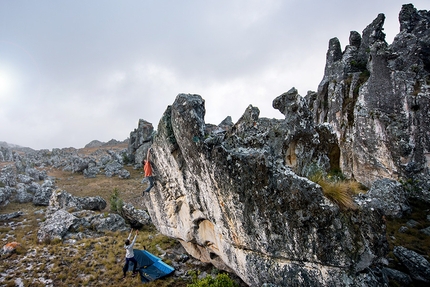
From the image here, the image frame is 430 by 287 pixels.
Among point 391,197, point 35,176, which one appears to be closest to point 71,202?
point 391,197

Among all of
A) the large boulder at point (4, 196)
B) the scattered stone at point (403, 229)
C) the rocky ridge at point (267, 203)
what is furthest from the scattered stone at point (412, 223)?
the large boulder at point (4, 196)

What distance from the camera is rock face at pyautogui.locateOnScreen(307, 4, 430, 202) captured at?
65.0 ft

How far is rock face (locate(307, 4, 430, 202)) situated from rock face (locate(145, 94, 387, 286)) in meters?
13.4

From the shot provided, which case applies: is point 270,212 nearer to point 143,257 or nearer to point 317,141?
point 317,141

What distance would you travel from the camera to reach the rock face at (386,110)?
19812 millimetres

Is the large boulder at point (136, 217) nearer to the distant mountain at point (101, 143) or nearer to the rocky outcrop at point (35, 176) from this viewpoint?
the rocky outcrop at point (35, 176)

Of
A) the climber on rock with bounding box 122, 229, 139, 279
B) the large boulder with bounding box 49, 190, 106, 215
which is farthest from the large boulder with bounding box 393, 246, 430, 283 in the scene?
the large boulder with bounding box 49, 190, 106, 215

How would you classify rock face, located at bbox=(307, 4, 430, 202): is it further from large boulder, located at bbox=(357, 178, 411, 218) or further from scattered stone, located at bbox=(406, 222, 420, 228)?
scattered stone, located at bbox=(406, 222, 420, 228)

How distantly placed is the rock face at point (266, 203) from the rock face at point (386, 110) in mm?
13366

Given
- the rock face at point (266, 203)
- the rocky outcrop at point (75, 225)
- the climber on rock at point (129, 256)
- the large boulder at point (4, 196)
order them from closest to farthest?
the rock face at point (266, 203)
the climber on rock at point (129, 256)
the rocky outcrop at point (75, 225)
the large boulder at point (4, 196)

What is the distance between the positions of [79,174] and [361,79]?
5879 cm

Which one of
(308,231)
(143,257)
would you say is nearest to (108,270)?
(143,257)

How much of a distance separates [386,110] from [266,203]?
20.7 meters

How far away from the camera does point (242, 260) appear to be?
872 cm
